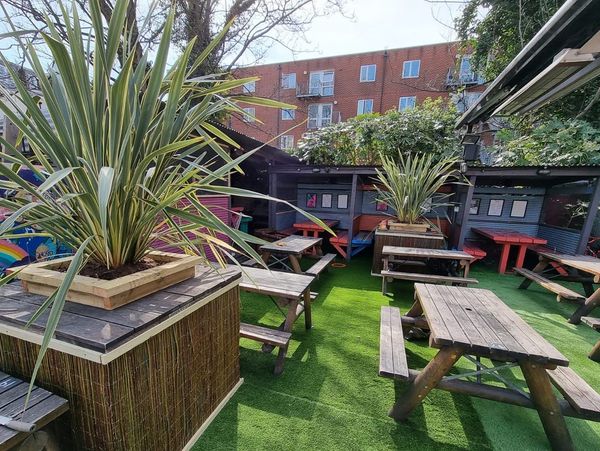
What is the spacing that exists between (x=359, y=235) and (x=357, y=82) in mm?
12777

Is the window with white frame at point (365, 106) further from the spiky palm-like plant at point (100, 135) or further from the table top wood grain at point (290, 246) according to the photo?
the spiky palm-like plant at point (100, 135)

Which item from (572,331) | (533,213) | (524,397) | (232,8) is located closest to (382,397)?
(524,397)

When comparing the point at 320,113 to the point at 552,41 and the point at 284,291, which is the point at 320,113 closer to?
the point at 552,41

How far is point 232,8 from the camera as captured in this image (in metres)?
6.48

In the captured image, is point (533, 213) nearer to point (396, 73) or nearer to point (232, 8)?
point (232, 8)

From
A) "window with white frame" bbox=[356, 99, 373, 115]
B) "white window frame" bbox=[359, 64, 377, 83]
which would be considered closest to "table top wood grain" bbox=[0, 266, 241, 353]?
"window with white frame" bbox=[356, 99, 373, 115]

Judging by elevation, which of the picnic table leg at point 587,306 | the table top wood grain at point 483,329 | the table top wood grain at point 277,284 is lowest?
the picnic table leg at point 587,306

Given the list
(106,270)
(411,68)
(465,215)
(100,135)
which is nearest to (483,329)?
(106,270)

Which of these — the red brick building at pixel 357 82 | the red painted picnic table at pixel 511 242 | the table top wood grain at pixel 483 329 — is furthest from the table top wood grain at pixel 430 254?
the red brick building at pixel 357 82

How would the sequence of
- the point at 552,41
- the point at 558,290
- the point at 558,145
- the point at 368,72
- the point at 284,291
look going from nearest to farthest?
the point at 552,41, the point at 284,291, the point at 558,290, the point at 558,145, the point at 368,72

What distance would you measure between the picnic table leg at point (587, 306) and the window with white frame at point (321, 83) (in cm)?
1599

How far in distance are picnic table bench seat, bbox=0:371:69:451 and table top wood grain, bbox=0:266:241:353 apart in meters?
0.24

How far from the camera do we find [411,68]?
14656mm

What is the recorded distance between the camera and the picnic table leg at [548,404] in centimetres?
146
